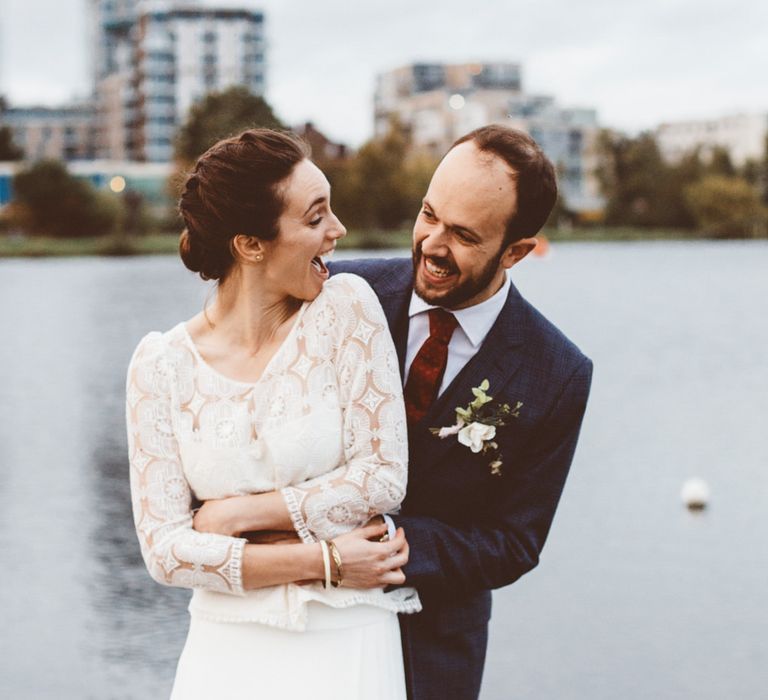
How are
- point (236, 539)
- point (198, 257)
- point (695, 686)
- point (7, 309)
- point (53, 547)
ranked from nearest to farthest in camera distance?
point (236, 539), point (198, 257), point (695, 686), point (53, 547), point (7, 309)

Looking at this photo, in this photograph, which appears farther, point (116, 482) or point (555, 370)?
point (116, 482)

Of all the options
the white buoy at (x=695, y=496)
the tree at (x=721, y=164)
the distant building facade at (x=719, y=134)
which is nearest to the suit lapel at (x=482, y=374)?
the white buoy at (x=695, y=496)

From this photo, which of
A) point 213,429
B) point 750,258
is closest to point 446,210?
point 213,429

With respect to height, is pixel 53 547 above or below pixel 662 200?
above

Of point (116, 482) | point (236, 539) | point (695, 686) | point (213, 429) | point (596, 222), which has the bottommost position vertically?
point (596, 222)

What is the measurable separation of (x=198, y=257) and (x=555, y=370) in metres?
0.75

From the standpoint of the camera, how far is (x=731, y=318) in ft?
98.1

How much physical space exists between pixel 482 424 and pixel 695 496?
Answer: 27.4ft

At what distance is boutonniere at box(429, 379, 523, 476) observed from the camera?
2.53 metres

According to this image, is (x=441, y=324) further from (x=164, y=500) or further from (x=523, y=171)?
(x=164, y=500)

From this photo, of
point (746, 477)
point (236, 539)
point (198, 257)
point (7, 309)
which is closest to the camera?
point (236, 539)

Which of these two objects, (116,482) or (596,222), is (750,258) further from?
(116,482)

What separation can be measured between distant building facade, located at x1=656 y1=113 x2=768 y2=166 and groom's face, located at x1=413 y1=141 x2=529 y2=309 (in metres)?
130

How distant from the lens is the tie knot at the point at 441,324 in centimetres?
263
